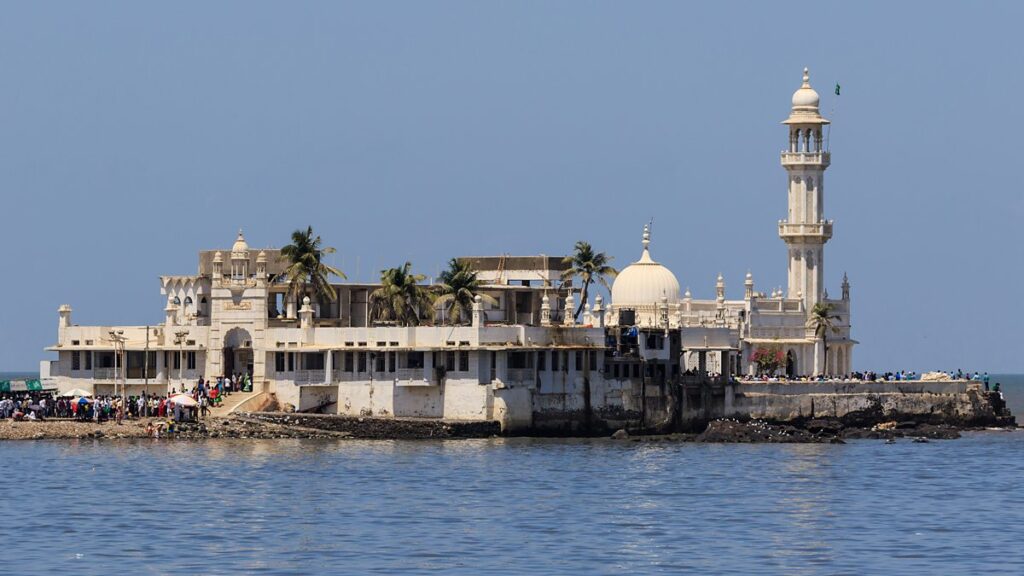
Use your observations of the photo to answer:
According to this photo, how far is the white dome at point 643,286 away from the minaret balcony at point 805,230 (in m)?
13.1

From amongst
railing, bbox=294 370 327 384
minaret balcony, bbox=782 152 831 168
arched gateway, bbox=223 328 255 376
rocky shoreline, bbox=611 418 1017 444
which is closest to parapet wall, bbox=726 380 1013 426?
rocky shoreline, bbox=611 418 1017 444

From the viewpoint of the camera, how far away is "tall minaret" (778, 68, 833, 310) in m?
119

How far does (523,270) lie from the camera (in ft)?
365

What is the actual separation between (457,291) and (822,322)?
889 inches

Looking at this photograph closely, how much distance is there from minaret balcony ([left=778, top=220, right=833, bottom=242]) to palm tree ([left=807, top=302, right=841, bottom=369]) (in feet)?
11.8

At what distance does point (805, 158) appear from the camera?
119750 mm

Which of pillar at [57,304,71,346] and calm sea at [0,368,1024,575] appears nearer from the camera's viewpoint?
calm sea at [0,368,1024,575]

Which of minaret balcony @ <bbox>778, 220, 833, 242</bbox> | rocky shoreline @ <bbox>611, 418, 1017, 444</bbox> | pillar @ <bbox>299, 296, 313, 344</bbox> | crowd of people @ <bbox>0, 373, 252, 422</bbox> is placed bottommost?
rocky shoreline @ <bbox>611, 418, 1017, 444</bbox>

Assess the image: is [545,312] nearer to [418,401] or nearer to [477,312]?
[477,312]

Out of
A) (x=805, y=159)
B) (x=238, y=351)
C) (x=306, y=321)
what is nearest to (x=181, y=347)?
(x=238, y=351)

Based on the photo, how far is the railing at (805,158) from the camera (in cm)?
11969

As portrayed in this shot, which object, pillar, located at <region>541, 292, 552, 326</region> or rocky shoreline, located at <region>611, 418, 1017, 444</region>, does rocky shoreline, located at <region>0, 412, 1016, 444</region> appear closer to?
rocky shoreline, located at <region>611, 418, 1017, 444</region>

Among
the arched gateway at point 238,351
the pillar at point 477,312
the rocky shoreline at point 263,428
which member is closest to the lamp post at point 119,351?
the arched gateway at point 238,351

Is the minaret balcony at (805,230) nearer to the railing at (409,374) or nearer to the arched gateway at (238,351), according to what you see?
the railing at (409,374)
